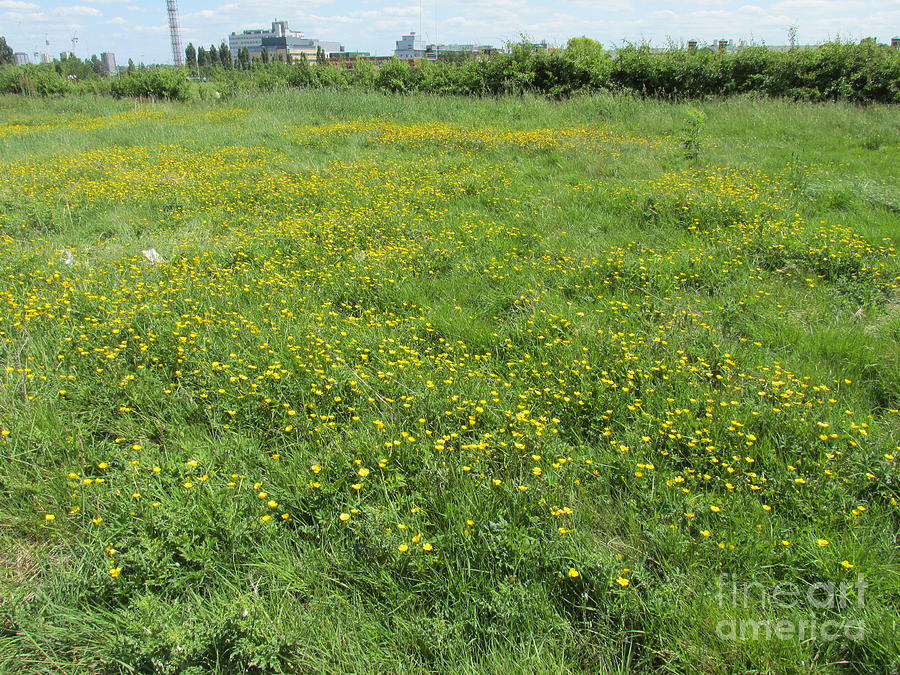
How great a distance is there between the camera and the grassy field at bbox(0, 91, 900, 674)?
2.11m

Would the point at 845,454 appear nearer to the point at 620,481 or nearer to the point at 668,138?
the point at 620,481

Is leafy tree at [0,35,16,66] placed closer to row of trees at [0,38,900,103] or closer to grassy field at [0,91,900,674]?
row of trees at [0,38,900,103]

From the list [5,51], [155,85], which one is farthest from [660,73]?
[5,51]

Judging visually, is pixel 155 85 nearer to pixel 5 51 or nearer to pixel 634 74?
pixel 634 74

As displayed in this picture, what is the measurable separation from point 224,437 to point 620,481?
218cm

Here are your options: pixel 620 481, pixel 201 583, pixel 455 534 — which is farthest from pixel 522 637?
pixel 201 583

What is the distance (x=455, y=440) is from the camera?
3.11 metres

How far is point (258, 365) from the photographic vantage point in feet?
12.5

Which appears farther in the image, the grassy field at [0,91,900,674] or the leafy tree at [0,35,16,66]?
the leafy tree at [0,35,16,66]

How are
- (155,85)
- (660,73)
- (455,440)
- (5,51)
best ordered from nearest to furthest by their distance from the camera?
(455,440) → (660,73) → (155,85) → (5,51)

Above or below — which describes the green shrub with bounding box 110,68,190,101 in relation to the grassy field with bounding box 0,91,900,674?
above

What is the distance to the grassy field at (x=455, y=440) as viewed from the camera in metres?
2.11

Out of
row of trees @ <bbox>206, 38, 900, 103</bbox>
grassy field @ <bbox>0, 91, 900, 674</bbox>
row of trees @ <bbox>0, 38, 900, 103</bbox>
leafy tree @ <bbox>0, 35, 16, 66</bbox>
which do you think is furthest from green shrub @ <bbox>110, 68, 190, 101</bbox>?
leafy tree @ <bbox>0, 35, 16, 66</bbox>

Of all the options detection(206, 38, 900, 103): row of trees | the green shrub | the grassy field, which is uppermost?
the green shrub
